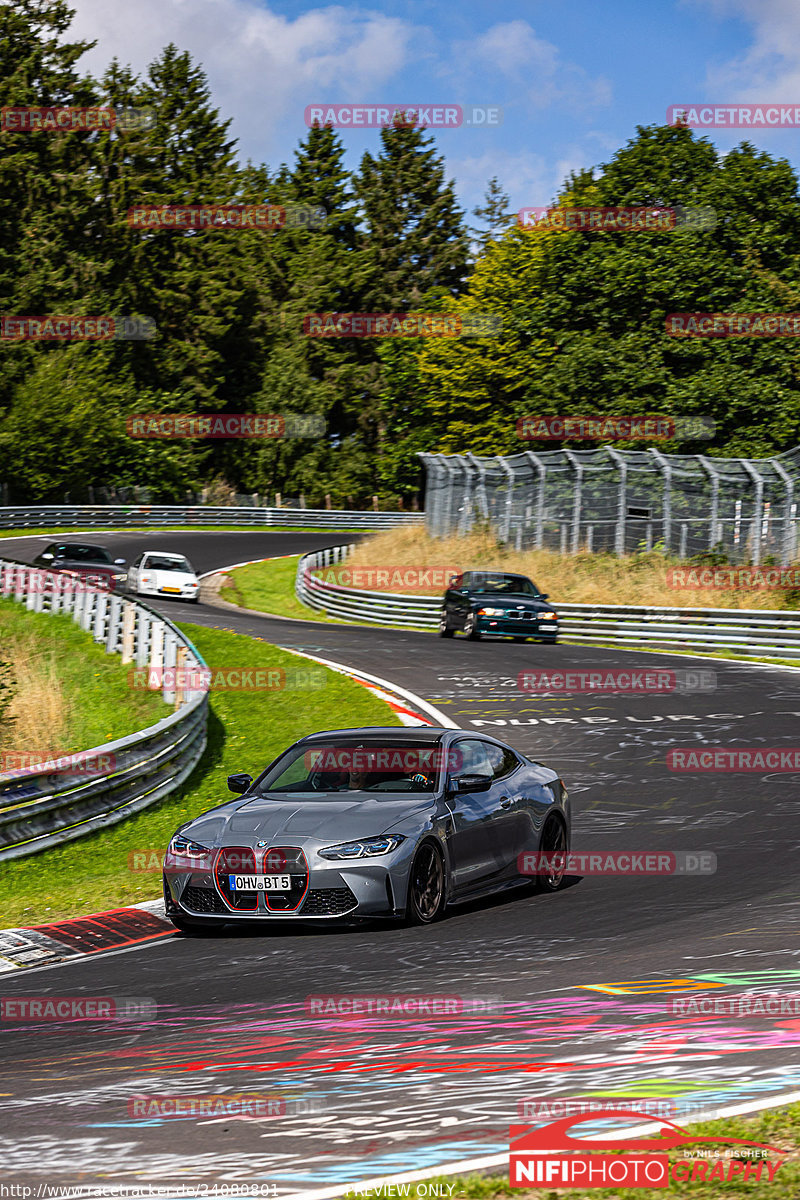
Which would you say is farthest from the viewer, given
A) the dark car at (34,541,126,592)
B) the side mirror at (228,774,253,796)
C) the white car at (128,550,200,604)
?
the white car at (128,550,200,604)

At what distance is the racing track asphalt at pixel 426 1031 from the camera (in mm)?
4941

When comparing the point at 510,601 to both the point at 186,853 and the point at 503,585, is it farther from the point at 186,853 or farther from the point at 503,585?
the point at 186,853

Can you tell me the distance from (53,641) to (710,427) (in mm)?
30977

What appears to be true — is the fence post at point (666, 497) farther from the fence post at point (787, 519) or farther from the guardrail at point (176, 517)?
the guardrail at point (176, 517)

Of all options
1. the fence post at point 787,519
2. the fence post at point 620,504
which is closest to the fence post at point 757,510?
the fence post at point 787,519

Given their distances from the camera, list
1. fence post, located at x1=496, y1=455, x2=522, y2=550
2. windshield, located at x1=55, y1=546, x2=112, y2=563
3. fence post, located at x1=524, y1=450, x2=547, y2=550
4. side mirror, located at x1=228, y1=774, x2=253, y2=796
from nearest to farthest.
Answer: side mirror, located at x1=228, y1=774, x2=253, y2=796 → windshield, located at x1=55, y1=546, x2=112, y2=563 → fence post, located at x1=524, y1=450, x2=547, y2=550 → fence post, located at x1=496, y1=455, x2=522, y2=550

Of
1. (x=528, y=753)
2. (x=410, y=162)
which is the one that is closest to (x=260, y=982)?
(x=528, y=753)

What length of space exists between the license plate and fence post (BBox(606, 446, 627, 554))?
96.5ft

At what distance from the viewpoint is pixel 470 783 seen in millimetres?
10039

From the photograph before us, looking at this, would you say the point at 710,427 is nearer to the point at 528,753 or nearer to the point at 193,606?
the point at 193,606

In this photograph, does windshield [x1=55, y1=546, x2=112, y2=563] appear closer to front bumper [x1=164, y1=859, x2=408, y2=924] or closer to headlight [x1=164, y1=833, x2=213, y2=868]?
headlight [x1=164, y1=833, x2=213, y2=868]

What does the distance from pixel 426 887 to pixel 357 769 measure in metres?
1.18

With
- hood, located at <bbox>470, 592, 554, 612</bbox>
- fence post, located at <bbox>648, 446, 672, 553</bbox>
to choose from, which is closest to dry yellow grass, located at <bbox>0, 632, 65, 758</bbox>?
hood, located at <bbox>470, 592, 554, 612</bbox>

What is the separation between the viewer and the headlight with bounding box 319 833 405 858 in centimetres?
914
